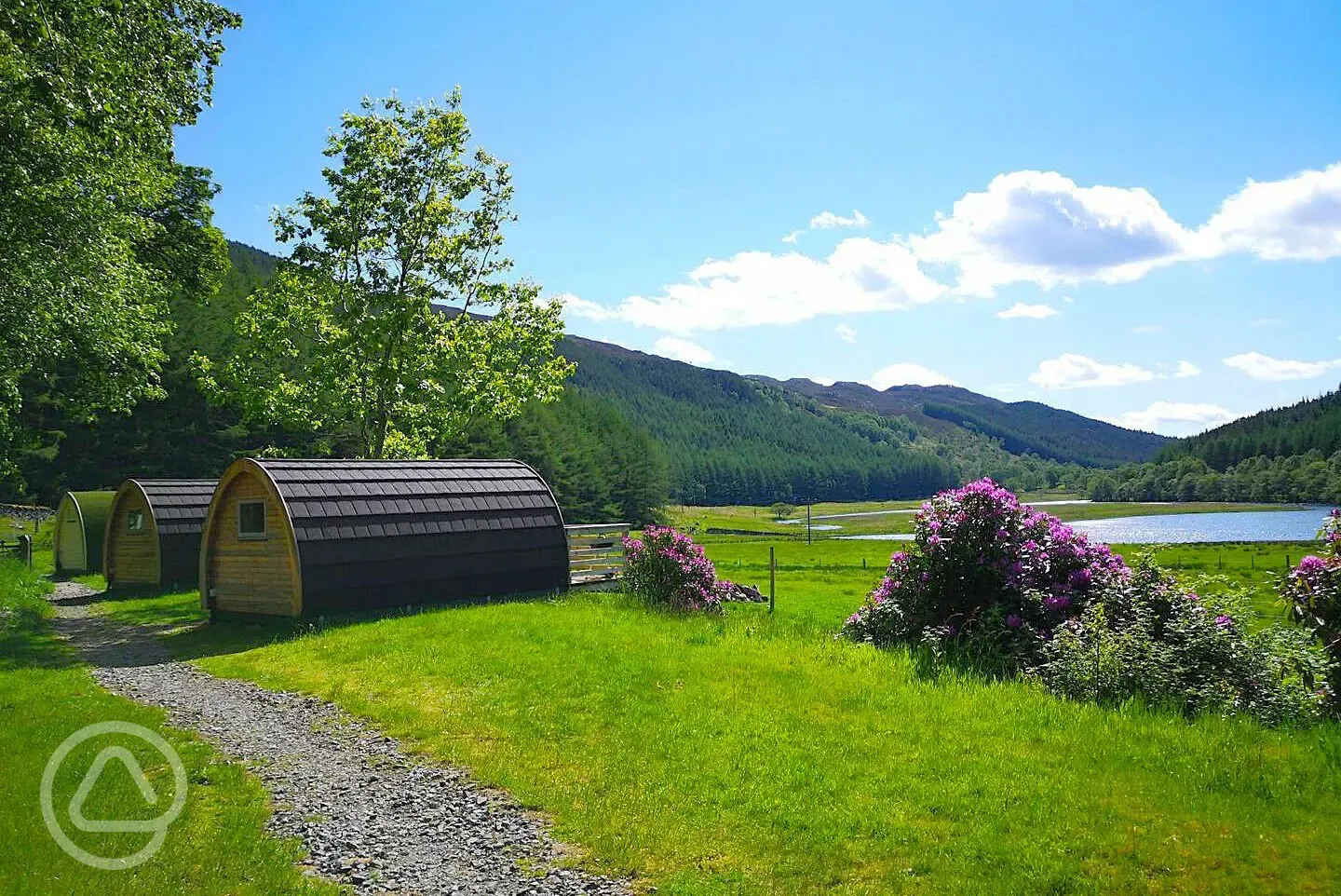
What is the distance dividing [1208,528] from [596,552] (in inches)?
4890

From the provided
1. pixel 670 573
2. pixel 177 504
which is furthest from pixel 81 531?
pixel 670 573

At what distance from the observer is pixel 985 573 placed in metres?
16.1

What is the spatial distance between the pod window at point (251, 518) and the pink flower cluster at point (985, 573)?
14320 millimetres

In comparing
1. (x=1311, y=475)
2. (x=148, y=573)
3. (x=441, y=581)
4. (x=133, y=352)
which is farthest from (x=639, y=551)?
(x=1311, y=475)

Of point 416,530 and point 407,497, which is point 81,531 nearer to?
point 407,497

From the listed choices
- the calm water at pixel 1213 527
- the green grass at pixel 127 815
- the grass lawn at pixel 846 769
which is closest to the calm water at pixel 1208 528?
the calm water at pixel 1213 527

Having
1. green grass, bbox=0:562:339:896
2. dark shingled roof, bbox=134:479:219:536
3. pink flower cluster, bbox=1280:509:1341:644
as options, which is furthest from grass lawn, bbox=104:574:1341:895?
dark shingled roof, bbox=134:479:219:536

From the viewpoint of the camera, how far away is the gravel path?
7074 mm

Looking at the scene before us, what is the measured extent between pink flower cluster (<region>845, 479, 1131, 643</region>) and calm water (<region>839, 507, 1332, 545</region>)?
2804 inches

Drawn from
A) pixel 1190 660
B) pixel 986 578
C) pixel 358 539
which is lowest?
pixel 1190 660

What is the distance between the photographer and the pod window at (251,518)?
67.8 feet

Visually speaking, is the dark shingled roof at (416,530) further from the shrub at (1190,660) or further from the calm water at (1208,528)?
the calm water at (1208,528)

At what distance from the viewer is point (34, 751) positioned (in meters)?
9.71

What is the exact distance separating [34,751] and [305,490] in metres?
11.0
